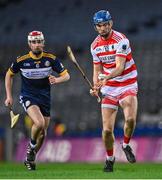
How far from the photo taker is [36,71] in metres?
13.3

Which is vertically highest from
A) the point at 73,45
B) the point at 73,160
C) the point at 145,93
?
the point at 73,45

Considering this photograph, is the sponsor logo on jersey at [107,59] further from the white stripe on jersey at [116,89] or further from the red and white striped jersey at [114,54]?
the white stripe on jersey at [116,89]

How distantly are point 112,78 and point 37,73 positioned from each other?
163 cm

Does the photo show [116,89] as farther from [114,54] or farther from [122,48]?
[122,48]

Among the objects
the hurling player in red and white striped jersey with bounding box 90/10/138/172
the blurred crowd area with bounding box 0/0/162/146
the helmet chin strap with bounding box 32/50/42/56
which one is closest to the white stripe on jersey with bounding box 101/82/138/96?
the hurling player in red and white striped jersey with bounding box 90/10/138/172

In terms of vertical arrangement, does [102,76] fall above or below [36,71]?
below

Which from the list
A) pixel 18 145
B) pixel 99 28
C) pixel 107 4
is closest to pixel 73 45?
pixel 107 4

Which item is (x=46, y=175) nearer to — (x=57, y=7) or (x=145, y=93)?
(x=145, y=93)

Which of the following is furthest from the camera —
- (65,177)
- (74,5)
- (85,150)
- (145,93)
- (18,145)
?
(74,5)

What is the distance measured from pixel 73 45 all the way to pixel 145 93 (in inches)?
180

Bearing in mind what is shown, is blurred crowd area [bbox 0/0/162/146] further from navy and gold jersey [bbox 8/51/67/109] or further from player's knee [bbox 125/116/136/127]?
player's knee [bbox 125/116/136/127]

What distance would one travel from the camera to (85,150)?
2092 cm

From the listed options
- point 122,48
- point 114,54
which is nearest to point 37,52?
point 114,54

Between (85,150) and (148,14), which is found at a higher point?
(148,14)
